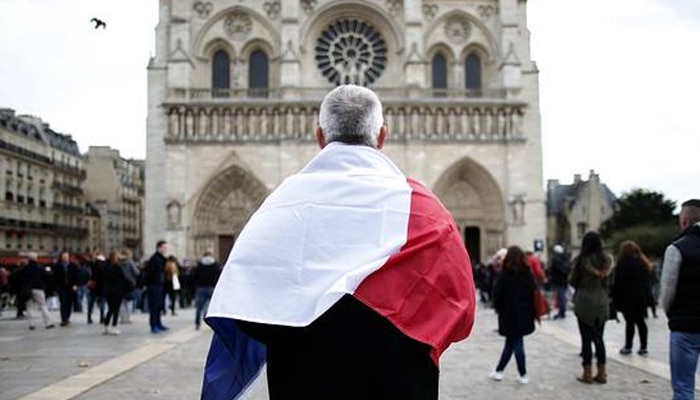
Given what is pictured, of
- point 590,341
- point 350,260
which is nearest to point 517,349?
point 590,341

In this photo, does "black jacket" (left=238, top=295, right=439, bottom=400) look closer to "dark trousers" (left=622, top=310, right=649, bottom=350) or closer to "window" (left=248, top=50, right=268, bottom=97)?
"dark trousers" (left=622, top=310, right=649, bottom=350)

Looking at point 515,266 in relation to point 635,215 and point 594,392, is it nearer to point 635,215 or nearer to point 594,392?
point 594,392

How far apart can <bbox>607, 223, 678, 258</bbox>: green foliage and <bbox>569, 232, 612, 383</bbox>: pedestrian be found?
1258 inches

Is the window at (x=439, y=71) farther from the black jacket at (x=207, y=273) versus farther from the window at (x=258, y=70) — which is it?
the black jacket at (x=207, y=273)

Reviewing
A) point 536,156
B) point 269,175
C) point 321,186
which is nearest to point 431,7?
point 536,156

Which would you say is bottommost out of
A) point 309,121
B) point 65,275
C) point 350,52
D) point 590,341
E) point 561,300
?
point 561,300

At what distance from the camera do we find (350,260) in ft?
7.60

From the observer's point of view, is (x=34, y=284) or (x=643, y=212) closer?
(x=34, y=284)

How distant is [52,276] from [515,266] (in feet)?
43.5

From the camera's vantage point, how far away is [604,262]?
27.6ft

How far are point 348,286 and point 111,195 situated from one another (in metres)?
56.3

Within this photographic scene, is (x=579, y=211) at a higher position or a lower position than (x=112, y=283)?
higher

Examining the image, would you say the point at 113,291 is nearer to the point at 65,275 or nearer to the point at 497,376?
the point at 65,275

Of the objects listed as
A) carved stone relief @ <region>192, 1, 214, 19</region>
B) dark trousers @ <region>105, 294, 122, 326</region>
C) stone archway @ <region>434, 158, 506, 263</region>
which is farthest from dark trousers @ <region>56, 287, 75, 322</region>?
carved stone relief @ <region>192, 1, 214, 19</region>
